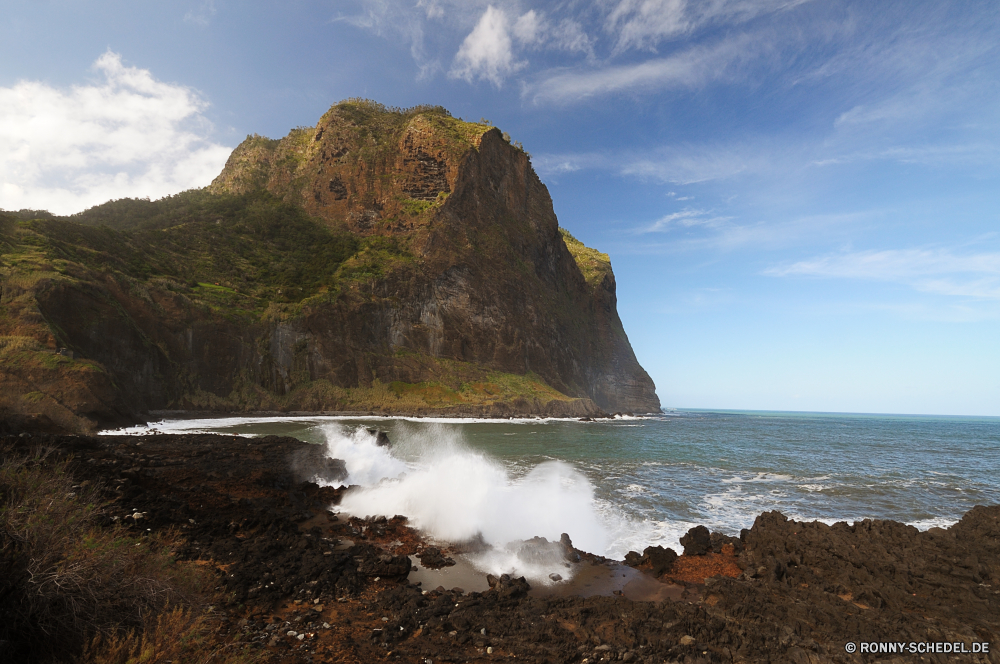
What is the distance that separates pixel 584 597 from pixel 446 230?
75635mm

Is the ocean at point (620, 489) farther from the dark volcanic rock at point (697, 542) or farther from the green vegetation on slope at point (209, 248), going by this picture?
the green vegetation on slope at point (209, 248)

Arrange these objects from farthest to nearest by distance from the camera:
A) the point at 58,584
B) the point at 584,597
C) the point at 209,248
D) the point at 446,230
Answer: the point at 446,230 < the point at 209,248 < the point at 584,597 < the point at 58,584

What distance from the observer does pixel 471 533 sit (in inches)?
465

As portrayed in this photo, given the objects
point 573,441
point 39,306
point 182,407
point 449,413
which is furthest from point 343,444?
point 449,413

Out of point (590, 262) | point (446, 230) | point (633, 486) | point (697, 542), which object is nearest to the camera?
point (697, 542)

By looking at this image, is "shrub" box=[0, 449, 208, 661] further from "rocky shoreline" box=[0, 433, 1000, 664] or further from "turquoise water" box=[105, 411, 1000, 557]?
"turquoise water" box=[105, 411, 1000, 557]

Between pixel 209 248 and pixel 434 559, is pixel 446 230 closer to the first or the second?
pixel 209 248

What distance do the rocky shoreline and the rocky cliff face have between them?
54132 mm

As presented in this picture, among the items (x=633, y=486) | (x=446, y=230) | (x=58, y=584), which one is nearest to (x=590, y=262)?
(x=446, y=230)

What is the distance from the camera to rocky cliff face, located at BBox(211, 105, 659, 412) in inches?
2904

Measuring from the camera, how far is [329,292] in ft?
221

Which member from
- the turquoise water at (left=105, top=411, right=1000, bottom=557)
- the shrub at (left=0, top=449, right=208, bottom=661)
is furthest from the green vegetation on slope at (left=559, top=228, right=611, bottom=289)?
the shrub at (left=0, top=449, right=208, bottom=661)

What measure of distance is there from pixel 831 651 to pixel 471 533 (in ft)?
25.4

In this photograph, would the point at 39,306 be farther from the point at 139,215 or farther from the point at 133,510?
the point at 139,215
